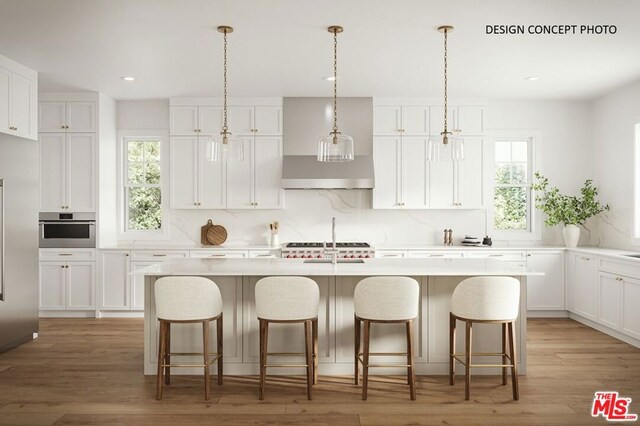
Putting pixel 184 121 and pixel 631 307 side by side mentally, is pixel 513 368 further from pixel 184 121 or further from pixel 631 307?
pixel 184 121

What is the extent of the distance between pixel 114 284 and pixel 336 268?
3.52 metres

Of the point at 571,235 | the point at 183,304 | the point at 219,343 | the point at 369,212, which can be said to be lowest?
the point at 219,343

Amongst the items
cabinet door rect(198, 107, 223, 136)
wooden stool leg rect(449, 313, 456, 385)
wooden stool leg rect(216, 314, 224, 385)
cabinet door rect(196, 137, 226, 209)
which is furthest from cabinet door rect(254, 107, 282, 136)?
wooden stool leg rect(449, 313, 456, 385)

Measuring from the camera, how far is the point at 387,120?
6402mm

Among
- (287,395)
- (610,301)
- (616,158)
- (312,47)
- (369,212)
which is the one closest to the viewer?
(287,395)

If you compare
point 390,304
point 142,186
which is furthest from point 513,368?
point 142,186

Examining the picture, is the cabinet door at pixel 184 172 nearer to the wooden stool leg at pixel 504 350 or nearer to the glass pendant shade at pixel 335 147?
the glass pendant shade at pixel 335 147

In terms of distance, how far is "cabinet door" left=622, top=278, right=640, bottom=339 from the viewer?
4859 mm

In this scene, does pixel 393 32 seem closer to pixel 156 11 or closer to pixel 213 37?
pixel 213 37

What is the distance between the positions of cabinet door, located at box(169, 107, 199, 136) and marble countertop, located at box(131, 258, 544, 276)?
2.50 metres

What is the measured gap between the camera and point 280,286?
3.54 metres

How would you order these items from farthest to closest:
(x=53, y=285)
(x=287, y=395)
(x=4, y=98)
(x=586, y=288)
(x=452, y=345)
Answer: (x=53, y=285) → (x=586, y=288) → (x=4, y=98) → (x=452, y=345) → (x=287, y=395)

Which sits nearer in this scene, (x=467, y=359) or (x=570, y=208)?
(x=467, y=359)

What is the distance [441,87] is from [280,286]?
11.5 ft
